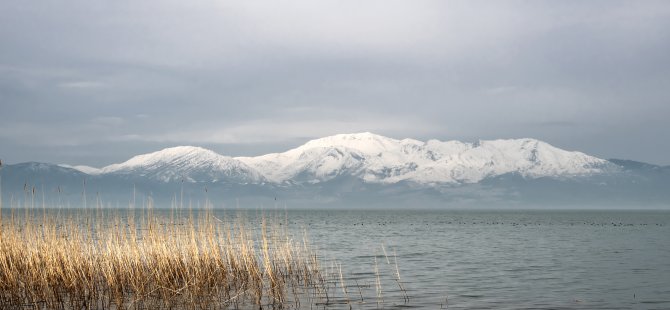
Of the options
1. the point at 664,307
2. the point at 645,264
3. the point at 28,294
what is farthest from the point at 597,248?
the point at 28,294

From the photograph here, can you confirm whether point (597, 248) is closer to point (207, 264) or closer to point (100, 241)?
point (207, 264)

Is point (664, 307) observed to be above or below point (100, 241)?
below

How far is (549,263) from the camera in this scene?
1538 inches

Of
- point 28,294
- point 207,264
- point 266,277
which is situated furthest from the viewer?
point 266,277

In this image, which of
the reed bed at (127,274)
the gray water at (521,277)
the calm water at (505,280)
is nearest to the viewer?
the reed bed at (127,274)

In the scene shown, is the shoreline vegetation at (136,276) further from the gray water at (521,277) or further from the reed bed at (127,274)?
the gray water at (521,277)

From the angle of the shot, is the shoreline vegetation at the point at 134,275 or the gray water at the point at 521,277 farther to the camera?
the gray water at the point at 521,277

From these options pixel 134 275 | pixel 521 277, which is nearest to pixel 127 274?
pixel 134 275

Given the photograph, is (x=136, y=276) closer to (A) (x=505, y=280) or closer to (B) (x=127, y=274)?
(B) (x=127, y=274)

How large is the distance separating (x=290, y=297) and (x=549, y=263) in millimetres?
21139

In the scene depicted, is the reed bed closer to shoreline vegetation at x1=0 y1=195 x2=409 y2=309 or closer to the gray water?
shoreline vegetation at x1=0 y1=195 x2=409 y2=309

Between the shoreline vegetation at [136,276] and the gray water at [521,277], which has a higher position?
the shoreline vegetation at [136,276]

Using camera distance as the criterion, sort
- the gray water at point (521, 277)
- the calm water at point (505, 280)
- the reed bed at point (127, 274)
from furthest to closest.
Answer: the gray water at point (521, 277), the calm water at point (505, 280), the reed bed at point (127, 274)

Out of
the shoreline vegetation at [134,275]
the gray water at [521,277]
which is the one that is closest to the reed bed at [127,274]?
the shoreline vegetation at [134,275]
